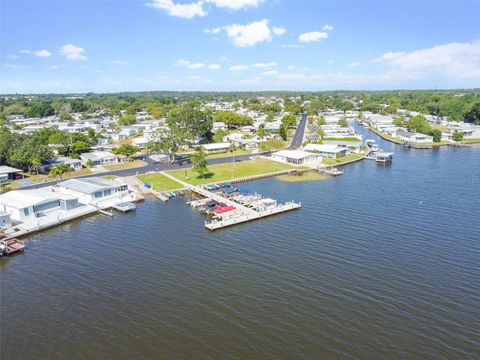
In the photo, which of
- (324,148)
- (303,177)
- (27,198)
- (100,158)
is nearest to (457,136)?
(324,148)

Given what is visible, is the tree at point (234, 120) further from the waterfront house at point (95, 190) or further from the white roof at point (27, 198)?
the white roof at point (27, 198)

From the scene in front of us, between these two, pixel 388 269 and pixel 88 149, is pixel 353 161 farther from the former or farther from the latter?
pixel 88 149

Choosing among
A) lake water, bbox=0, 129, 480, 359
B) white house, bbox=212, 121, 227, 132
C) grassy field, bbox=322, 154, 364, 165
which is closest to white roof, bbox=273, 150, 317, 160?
grassy field, bbox=322, 154, 364, 165

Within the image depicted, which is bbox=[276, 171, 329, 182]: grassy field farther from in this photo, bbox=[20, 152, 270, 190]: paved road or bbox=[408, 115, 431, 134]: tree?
bbox=[408, 115, 431, 134]: tree

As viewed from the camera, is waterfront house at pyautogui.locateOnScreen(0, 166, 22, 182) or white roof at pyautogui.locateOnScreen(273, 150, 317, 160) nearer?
waterfront house at pyautogui.locateOnScreen(0, 166, 22, 182)

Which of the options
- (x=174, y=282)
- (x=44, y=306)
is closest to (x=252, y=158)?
(x=174, y=282)
